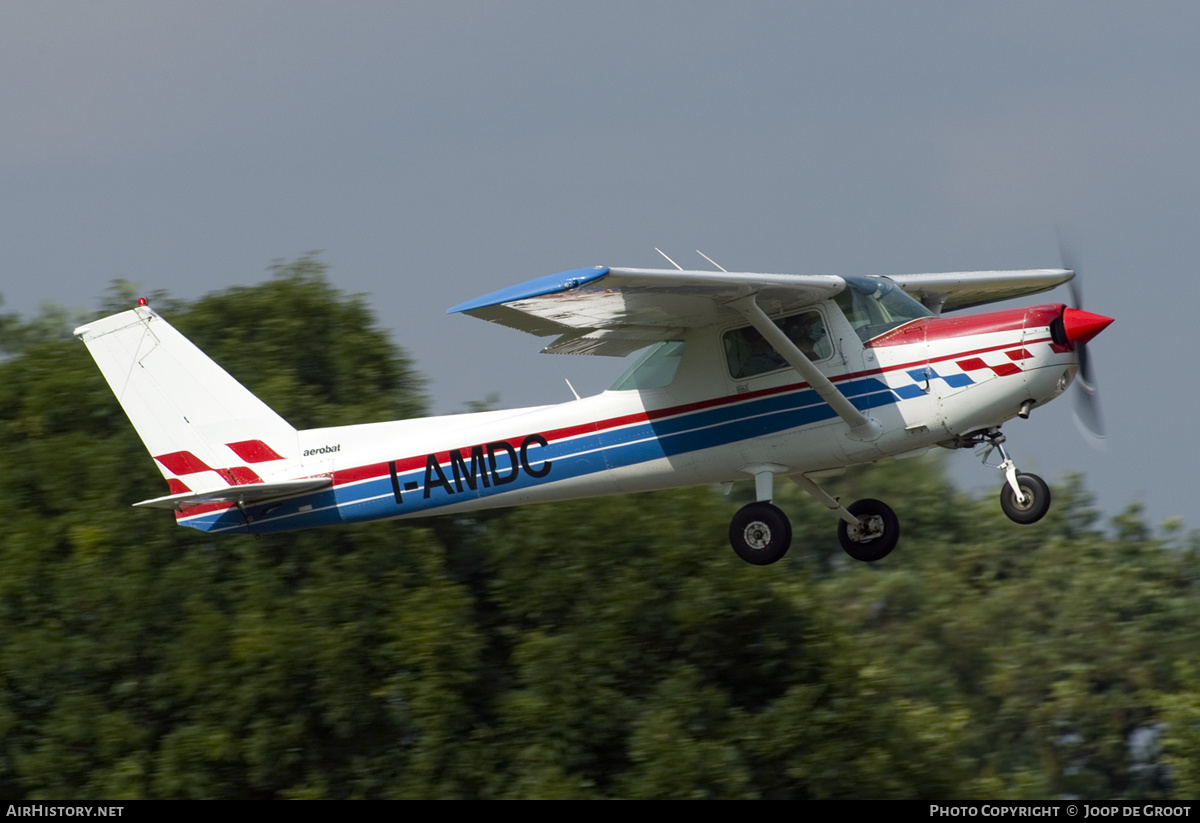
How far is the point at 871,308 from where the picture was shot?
40.4 feet

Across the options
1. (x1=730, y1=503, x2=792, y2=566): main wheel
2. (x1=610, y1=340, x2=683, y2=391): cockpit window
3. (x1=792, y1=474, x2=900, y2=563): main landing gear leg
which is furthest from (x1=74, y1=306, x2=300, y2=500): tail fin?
(x1=792, y1=474, x2=900, y2=563): main landing gear leg

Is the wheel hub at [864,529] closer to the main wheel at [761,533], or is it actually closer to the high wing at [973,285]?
the main wheel at [761,533]

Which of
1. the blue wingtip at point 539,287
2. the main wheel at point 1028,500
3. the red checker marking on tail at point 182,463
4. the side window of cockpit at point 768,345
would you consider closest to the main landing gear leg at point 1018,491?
the main wheel at point 1028,500

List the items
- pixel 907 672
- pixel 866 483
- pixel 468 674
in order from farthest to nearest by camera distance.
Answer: pixel 866 483 → pixel 907 672 → pixel 468 674

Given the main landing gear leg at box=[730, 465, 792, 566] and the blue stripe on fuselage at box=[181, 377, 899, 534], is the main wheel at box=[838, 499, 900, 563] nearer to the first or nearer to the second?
the main landing gear leg at box=[730, 465, 792, 566]

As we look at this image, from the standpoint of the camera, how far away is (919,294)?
1398 cm

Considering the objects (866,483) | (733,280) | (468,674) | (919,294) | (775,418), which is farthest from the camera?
(866,483)

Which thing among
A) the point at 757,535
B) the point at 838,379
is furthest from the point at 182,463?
the point at 838,379

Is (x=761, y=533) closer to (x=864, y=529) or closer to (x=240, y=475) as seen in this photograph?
(x=864, y=529)

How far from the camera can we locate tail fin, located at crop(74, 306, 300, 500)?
14.4 metres

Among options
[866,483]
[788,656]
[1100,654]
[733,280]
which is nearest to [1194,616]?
[1100,654]

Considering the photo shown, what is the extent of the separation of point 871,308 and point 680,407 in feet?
5.83
